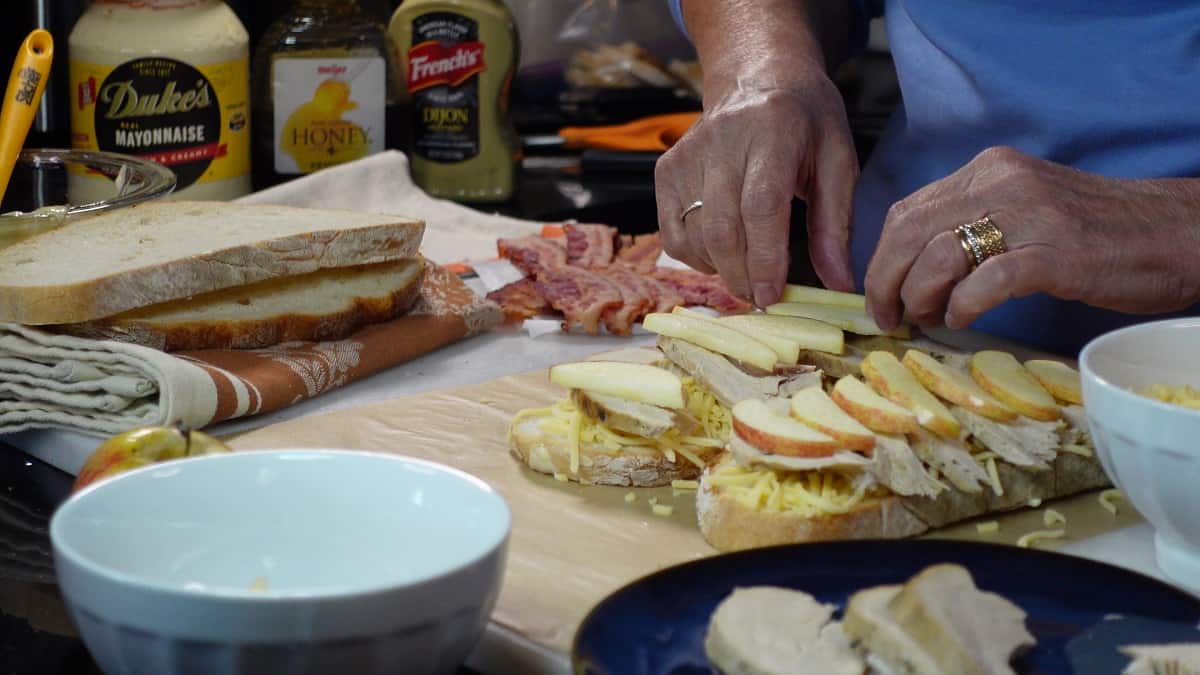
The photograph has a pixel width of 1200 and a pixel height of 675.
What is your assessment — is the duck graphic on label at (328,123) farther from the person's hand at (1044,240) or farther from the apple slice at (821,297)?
the person's hand at (1044,240)

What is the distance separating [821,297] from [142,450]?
1.06m

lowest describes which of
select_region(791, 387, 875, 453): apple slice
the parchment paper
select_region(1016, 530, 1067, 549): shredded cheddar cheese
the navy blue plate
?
the parchment paper

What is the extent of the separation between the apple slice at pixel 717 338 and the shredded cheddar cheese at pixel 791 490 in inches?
10.5

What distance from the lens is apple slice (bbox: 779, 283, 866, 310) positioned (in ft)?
7.01

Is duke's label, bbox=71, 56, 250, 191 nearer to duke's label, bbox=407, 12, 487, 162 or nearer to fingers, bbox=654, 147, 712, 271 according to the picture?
duke's label, bbox=407, 12, 487, 162

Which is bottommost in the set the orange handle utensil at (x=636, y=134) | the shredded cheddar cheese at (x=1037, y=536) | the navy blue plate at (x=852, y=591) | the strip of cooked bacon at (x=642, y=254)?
the orange handle utensil at (x=636, y=134)

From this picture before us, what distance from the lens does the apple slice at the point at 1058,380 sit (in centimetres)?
187

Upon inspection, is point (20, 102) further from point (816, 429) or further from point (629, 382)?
point (816, 429)

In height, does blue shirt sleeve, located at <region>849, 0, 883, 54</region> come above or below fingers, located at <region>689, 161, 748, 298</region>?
above

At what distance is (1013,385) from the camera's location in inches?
72.0

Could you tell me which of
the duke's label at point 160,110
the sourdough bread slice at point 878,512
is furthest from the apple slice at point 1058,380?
the duke's label at point 160,110

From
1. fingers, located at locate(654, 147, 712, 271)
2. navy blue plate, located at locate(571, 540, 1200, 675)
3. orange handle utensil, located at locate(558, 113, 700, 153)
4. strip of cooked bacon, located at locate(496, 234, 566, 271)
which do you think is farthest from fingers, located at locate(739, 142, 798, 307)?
orange handle utensil, located at locate(558, 113, 700, 153)

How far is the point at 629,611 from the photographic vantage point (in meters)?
1.31

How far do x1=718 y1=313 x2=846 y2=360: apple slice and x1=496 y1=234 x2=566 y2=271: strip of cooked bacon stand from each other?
676 millimetres
